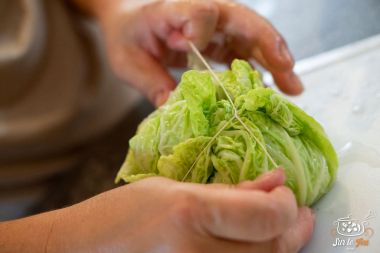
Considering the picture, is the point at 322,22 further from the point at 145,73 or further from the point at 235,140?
the point at 235,140

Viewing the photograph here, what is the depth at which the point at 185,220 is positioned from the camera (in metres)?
0.75

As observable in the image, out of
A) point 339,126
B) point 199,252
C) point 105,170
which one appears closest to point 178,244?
point 199,252

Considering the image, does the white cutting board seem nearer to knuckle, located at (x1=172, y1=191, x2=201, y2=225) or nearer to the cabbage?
the cabbage

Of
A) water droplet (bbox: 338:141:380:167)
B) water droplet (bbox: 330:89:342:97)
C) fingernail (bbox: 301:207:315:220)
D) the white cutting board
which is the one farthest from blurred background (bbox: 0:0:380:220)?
fingernail (bbox: 301:207:315:220)

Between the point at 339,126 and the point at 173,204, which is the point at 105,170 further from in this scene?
the point at 173,204

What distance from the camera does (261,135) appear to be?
944 millimetres

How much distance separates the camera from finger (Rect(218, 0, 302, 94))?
1259 mm

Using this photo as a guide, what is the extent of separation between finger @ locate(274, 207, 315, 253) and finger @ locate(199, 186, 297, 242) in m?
0.10

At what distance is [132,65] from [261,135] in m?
0.66

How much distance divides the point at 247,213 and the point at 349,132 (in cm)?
55

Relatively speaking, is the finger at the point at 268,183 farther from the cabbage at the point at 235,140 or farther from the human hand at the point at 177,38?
the human hand at the point at 177,38

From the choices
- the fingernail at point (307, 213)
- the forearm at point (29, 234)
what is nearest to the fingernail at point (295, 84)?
the fingernail at point (307, 213)

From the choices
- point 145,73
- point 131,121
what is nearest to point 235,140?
point 145,73

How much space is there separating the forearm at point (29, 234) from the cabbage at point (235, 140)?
20 centimetres
